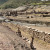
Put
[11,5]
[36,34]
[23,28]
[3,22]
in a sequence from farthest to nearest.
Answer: [11,5] → [3,22] → [23,28] → [36,34]

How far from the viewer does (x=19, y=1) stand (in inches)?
2670

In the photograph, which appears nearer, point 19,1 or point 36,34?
point 36,34

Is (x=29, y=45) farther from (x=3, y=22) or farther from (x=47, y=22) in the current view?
(x=3, y=22)

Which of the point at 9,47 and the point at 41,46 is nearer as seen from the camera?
the point at 9,47

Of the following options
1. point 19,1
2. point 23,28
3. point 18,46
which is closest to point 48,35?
point 18,46

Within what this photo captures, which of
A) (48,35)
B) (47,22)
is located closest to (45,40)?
(48,35)

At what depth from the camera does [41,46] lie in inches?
555

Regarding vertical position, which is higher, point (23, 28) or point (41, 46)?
point (23, 28)

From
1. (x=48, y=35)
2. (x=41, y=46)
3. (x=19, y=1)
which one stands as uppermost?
(x=19, y=1)

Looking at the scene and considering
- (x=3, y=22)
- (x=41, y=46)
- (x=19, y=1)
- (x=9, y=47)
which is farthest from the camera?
(x=19, y=1)

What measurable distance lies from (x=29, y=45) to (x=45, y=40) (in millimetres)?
1990

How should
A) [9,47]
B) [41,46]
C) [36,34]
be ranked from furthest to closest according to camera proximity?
1. [36,34]
2. [41,46]
3. [9,47]

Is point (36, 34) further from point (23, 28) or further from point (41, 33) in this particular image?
point (23, 28)

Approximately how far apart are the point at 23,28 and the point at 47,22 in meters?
5.22
